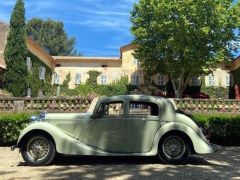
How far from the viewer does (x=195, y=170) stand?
855 cm

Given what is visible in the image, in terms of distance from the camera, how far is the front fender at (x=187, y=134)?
30.4ft

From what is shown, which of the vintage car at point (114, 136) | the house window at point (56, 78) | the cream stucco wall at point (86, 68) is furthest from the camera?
the cream stucco wall at point (86, 68)

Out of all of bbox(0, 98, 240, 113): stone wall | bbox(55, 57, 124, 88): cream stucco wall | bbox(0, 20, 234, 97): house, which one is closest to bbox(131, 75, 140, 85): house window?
bbox(0, 20, 234, 97): house

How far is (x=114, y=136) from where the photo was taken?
9328 mm

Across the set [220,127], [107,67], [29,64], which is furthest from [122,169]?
[107,67]

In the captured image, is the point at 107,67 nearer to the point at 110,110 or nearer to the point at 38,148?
the point at 110,110

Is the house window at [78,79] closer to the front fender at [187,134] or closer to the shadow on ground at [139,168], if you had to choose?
the shadow on ground at [139,168]

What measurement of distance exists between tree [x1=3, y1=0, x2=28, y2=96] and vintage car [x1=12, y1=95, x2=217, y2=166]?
23.8m

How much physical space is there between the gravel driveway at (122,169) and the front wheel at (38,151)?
0.20 m

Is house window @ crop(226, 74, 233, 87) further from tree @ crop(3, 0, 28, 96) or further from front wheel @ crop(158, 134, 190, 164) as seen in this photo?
front wheel @ crop(158, 134, 190, 164)

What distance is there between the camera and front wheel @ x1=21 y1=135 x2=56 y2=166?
909 cm

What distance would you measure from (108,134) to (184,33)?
94.2 ft

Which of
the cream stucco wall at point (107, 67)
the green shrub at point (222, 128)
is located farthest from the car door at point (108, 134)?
the cream stucco wall at point (107, 67)

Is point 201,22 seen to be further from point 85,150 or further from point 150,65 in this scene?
point 85,150
